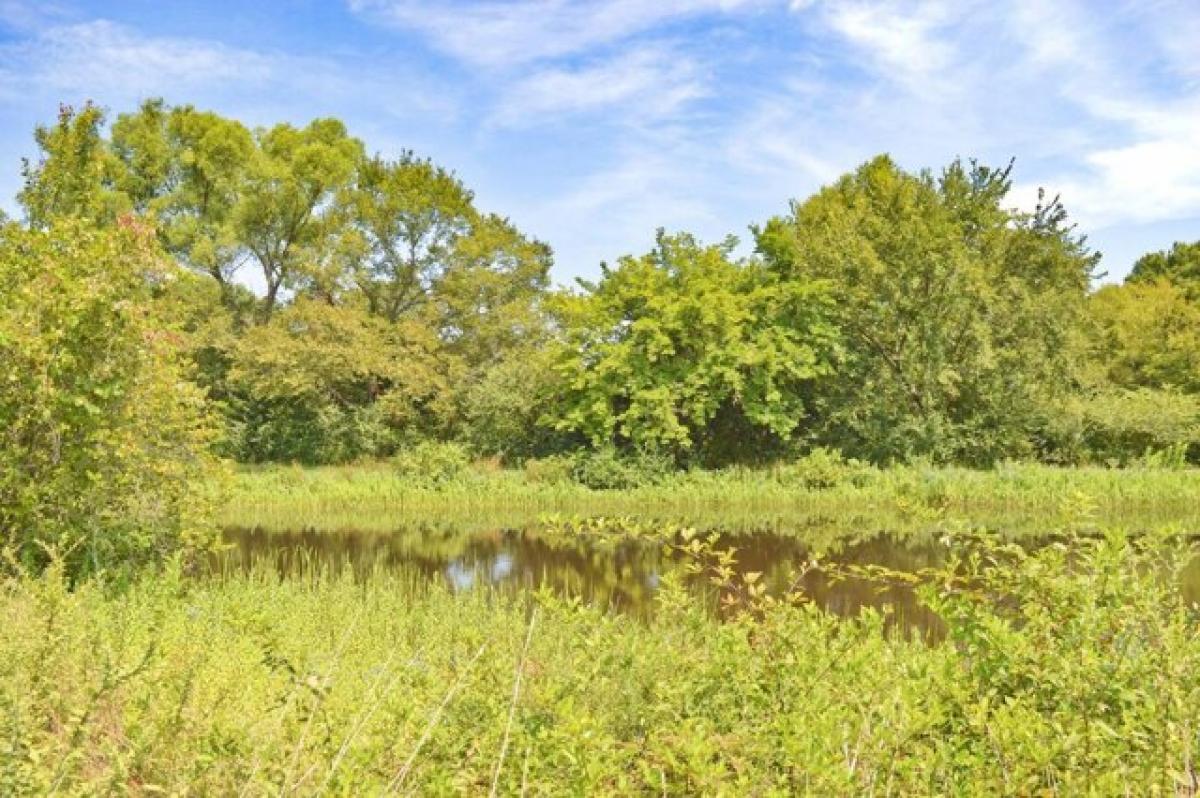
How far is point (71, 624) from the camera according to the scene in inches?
212

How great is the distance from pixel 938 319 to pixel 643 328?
8.20m

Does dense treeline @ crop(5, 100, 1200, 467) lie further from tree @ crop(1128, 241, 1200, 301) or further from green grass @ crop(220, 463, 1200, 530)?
tree @ crop(1128, 241, 1200, 301)

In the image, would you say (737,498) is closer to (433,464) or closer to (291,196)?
(433,464)

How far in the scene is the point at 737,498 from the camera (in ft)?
67.4

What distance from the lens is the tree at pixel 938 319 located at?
23656 mm

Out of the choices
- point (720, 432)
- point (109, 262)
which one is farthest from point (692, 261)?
point (109, 262)

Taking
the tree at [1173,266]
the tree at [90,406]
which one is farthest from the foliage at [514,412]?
the tree at [1173,266]

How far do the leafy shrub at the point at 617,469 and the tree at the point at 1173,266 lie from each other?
27666 millimetres

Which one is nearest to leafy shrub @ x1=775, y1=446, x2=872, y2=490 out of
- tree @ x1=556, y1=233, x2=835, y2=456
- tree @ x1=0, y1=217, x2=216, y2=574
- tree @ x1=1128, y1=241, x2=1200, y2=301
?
tree @ x1=556, y1=233, x2=835, y2=456

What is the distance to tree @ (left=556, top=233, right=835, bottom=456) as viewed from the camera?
75.9 ft

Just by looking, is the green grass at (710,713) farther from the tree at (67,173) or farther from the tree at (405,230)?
the tree at (405,230)

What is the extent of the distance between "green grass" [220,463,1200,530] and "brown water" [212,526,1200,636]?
4.22 ft

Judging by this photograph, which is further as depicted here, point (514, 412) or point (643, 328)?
point (514, 412)

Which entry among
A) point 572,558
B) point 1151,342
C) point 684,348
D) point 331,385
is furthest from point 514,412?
point 1151,342
